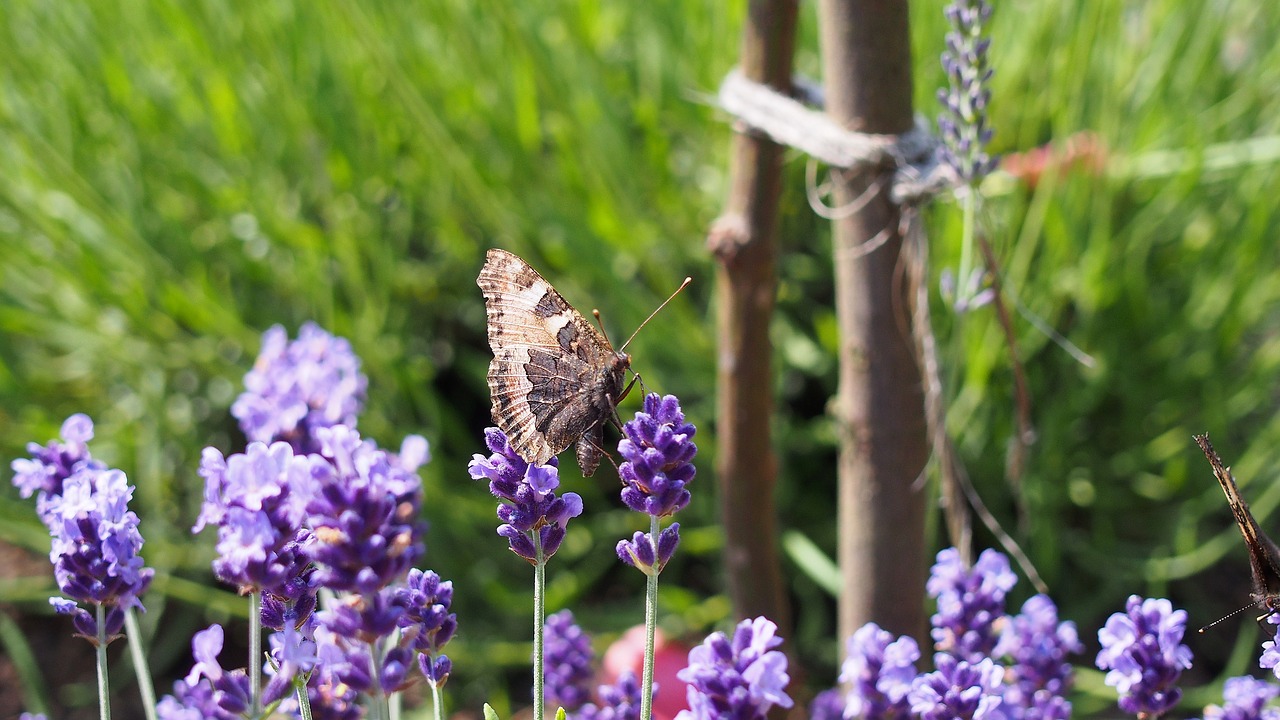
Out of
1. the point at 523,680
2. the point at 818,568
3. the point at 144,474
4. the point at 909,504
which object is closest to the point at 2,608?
the point at 144,474

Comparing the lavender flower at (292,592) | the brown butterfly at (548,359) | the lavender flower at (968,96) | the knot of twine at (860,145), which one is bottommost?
the lavender flower at (292,592)

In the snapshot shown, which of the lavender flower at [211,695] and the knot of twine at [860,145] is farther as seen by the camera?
the knot of twine at [860,145]

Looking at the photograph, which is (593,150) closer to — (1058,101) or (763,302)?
(763,302)

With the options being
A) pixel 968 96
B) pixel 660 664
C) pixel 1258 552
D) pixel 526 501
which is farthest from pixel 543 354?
pixel 660 664

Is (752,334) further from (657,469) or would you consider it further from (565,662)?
(657,469)

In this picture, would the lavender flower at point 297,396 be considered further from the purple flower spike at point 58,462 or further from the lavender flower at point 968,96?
the lavender flower at point 968,96

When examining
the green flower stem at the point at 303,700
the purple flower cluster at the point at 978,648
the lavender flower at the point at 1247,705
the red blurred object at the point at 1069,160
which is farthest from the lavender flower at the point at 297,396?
the red blurred object at the point at 1069,160

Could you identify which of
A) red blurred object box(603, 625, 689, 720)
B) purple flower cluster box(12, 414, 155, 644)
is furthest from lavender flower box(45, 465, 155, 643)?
red blurred object box(603, 625, 689, 720)
